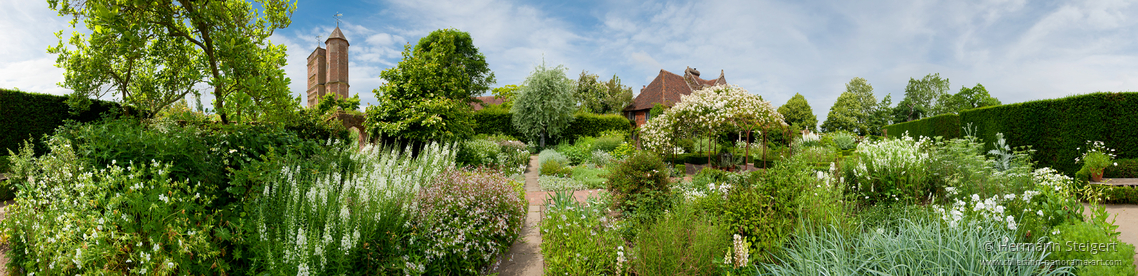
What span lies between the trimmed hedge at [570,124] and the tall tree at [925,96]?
27285 millimetres

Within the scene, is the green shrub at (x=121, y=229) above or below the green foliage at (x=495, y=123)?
below

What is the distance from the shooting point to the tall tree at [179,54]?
13.1ft

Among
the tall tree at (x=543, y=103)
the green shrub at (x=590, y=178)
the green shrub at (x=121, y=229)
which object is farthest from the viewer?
the tall tree at (x=543, y=103)

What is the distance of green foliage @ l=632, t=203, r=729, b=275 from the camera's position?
2645 mm

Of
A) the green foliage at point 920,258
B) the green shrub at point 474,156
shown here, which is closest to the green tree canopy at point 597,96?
the green shrub at point 474,156

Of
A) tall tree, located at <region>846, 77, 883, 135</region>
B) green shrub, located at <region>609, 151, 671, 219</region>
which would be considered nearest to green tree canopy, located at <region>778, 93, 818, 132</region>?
tall tree, located at <region>846, 77, 883, 135</region>

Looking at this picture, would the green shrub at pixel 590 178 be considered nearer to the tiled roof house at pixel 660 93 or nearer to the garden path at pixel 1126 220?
the garden path at pixel 1126 220

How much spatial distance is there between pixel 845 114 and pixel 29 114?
4036 centimetres

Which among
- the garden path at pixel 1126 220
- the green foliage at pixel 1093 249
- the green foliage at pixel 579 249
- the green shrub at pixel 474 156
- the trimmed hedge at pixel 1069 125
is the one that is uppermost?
the trimmed hedge at pixel 1069 125

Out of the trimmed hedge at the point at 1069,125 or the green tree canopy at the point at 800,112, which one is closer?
the trimmed hedge at the point at 1069,125

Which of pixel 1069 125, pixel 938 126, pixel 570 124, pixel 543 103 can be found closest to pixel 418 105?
pixel 543 103

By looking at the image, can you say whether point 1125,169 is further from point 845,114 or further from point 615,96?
point 845,114

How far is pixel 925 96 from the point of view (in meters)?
33.1

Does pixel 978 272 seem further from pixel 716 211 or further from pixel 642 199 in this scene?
pixel 642 199
